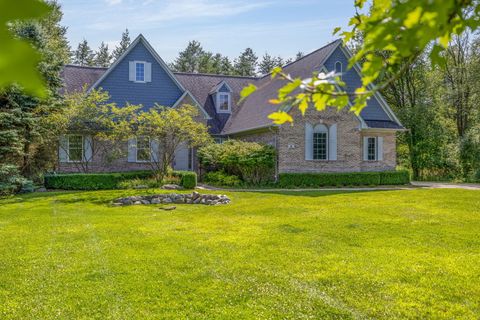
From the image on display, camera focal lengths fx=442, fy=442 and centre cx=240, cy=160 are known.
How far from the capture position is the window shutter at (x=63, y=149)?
22.0 metres

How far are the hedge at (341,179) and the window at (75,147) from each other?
1040 centimetres

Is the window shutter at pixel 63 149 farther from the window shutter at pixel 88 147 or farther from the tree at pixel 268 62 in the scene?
A: the tree at pixel 268 62

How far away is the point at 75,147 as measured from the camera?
900 inches

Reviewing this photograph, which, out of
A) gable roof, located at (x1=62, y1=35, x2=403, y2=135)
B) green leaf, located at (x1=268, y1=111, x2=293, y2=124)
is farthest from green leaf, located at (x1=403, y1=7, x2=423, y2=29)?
gable roof, located at (x1=62, y1=35, x2=403, y2=135)

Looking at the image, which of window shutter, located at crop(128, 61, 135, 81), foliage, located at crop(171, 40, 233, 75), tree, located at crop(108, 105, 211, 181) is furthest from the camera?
foliage, located at crop(171, 40, 233, 75)

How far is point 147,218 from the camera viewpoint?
11.3 metres

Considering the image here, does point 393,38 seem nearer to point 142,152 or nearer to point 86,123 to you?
point 86,123

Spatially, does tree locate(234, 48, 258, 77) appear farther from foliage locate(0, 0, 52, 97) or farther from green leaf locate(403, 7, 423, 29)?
foliage locate(0, 0, 52, 97)

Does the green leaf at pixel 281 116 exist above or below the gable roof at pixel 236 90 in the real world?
below

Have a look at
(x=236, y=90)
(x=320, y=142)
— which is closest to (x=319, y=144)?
(x=320, y=142)

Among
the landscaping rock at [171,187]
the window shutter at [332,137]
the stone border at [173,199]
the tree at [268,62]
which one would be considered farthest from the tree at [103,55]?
the stone border at [173,199]

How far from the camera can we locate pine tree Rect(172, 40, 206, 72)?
59.8 metres

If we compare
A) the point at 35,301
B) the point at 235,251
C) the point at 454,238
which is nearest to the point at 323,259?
the point at 235,251

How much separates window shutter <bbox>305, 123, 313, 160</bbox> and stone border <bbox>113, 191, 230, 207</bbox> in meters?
8.74
